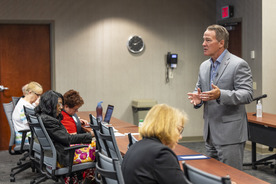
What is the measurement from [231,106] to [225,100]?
0.49 ft

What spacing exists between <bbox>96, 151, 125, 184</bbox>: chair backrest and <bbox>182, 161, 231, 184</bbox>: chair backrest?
40 cm

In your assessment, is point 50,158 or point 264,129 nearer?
point 50,158

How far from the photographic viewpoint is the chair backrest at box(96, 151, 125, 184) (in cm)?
213

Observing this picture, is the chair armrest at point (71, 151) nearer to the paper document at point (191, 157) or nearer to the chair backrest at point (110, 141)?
the chair backrest at point (110, 141)

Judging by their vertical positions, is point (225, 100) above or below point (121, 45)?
below

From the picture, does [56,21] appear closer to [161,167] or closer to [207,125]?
[207,125]

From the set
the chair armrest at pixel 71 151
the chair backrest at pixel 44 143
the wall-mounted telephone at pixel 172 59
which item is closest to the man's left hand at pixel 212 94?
the chair armrest at pixel 71 151

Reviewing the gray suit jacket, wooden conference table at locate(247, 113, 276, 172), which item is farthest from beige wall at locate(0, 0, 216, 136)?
the gray suit jacket

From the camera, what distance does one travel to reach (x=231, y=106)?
3023mm

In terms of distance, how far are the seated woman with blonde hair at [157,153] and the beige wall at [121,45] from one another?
5369 mm

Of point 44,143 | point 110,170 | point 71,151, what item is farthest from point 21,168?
point 110,170

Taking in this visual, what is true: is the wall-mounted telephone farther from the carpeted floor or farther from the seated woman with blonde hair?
the seated woman with blonde hair

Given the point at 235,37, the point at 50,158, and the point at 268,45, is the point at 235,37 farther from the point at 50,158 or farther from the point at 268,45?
the point at 50,158

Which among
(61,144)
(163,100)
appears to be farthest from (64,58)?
(61,144)
